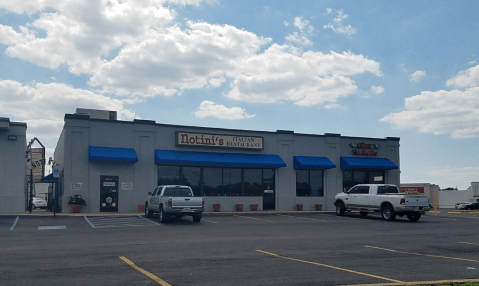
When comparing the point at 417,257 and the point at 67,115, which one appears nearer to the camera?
the point at 417,257

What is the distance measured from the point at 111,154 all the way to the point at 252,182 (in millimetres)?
10725

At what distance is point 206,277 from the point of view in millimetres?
9359

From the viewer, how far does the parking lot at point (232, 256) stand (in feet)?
30.6

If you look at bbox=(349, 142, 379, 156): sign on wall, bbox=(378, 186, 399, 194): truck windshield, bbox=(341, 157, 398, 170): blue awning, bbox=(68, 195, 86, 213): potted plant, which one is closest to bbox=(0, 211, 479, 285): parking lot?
bbox=(378, 186, 399, 194): truck windshield

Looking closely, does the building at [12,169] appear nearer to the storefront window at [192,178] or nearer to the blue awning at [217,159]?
the blue awning at [217,159]

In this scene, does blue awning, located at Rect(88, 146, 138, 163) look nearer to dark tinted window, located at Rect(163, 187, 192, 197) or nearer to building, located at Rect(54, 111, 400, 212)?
building, located at Rect(54, 111, 400, 212)

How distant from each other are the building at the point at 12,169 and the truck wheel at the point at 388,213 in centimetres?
2161

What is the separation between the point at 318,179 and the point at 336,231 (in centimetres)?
1825

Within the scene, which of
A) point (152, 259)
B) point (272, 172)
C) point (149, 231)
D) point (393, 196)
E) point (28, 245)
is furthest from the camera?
point (272, 172)

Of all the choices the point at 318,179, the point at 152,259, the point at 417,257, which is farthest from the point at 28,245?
the point at 318,179

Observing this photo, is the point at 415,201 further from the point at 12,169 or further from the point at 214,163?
the point at 12,169

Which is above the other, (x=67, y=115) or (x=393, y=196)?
(x=67, y=115)

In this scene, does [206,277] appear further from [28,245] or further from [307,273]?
[28,245]

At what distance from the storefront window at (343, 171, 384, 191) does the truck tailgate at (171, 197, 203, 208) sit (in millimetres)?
18600
